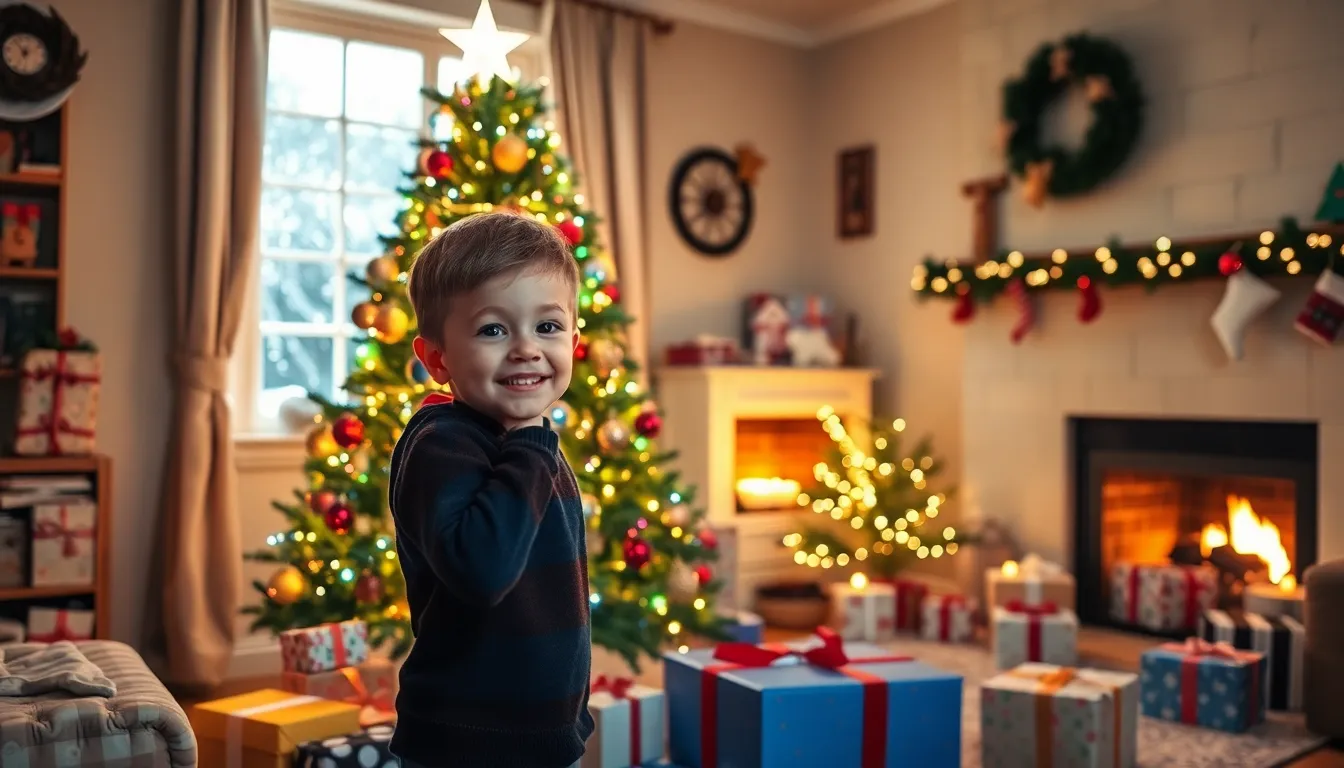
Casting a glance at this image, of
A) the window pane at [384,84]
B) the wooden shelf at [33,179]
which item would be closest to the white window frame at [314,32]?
the window pane at [384,84]

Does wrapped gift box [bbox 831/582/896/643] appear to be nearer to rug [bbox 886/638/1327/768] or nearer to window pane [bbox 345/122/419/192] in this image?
rug [bbox 886/638/1327/768]

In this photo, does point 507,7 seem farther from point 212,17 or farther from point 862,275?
point 862,275

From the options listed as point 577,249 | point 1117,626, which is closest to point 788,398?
point 1117,626

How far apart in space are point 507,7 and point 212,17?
1.14 metres

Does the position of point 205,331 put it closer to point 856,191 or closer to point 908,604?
point 908,604

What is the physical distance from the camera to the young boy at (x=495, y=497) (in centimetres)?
115

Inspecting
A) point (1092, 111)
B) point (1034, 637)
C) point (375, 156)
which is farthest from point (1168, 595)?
point (375, 156)

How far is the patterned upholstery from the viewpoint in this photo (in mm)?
1860

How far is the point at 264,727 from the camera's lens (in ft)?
7.60

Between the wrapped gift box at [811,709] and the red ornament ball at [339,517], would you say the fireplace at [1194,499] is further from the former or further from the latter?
the red ornament ball at [339,517]

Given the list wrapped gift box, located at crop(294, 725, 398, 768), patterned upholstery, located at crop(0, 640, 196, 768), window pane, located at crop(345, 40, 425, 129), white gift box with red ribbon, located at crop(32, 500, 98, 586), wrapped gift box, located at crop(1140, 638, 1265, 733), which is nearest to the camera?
patterned upholstery, located at crop(0, 640, 196, 768)

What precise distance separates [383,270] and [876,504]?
2.33 meters

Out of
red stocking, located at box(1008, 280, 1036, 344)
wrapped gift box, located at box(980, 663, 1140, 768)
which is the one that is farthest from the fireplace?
wrapped gift box, located at box(980, 663, 1140, 768)

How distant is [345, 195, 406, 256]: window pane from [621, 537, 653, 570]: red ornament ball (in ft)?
6.10
